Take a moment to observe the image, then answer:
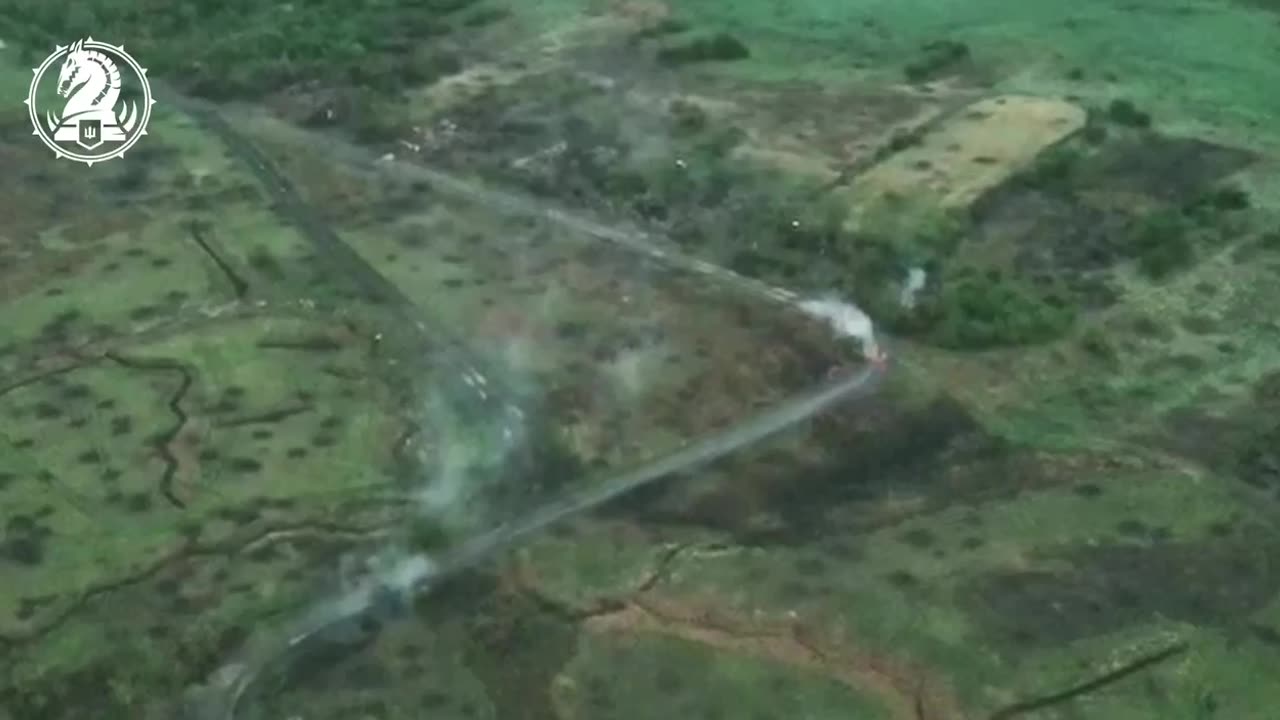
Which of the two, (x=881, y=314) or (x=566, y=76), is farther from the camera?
(x=566, y=76)

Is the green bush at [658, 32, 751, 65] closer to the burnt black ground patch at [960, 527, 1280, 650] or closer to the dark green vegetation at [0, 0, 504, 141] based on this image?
the dark green vegetation at [0, 0, 504, 141]

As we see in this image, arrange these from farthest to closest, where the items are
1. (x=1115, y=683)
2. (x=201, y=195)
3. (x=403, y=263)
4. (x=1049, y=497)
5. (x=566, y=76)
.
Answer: (x=566, y=76) → (x=201, y=195) → (x=403, y=263) → (x=1049, y=497) → (x=1115, y=683)

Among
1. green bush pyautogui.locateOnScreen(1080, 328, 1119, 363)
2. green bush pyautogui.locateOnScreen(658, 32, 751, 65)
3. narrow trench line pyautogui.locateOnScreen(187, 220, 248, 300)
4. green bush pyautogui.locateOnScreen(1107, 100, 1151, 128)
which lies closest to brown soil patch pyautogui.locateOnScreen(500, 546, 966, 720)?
green bush pyautogui.locateOnScreen(1080, 328, 1119, 363)

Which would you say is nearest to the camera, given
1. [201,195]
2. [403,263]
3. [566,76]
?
[403,263]

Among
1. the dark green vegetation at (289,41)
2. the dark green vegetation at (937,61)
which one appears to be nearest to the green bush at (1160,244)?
the dark green vegetation at (937,61)

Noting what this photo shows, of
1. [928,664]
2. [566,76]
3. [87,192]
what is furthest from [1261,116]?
[87,192]

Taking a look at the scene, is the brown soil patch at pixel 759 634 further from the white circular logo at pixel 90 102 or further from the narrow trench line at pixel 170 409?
the white circular logo at pixel 90 102

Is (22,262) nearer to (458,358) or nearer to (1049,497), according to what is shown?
(458,358)
